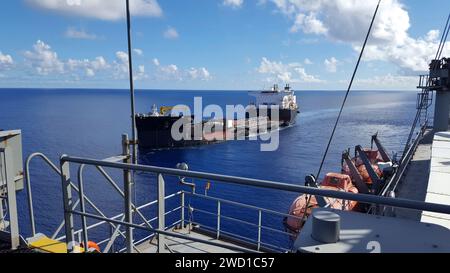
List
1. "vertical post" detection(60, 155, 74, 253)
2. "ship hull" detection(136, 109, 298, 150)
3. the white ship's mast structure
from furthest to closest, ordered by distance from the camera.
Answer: the white ship's mast structure, "ship hull" detection(136, 109, 298, 150), "vertical post" detection(60, 155, 74, 253)

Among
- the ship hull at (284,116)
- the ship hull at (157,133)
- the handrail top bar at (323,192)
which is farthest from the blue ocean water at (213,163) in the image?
the handrail top bar at (323,192)

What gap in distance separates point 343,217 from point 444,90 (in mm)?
25994

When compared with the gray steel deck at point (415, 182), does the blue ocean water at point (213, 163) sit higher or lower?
lower

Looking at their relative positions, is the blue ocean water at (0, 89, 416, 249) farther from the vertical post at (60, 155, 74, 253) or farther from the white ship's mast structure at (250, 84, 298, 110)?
the vertical post at (60, 155, 74, 253)

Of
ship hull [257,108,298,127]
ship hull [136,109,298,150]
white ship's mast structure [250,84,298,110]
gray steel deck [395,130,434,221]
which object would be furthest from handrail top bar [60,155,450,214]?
white ship's mast structure [250,84,298,110]

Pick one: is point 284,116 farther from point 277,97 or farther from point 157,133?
point 157,133

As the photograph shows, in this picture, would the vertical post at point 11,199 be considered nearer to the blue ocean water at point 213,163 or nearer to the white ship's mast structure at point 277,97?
the blue ocean water at point 213,163

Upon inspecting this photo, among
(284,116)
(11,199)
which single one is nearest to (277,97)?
(284,116)

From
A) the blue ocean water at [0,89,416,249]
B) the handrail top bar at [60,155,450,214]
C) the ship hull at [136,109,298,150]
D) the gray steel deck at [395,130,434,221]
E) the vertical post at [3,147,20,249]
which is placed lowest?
the blue ocean water at [0,89,416,249]

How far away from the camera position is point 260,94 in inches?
3575

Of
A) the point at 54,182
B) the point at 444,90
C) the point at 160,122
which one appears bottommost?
the point at 54,182
